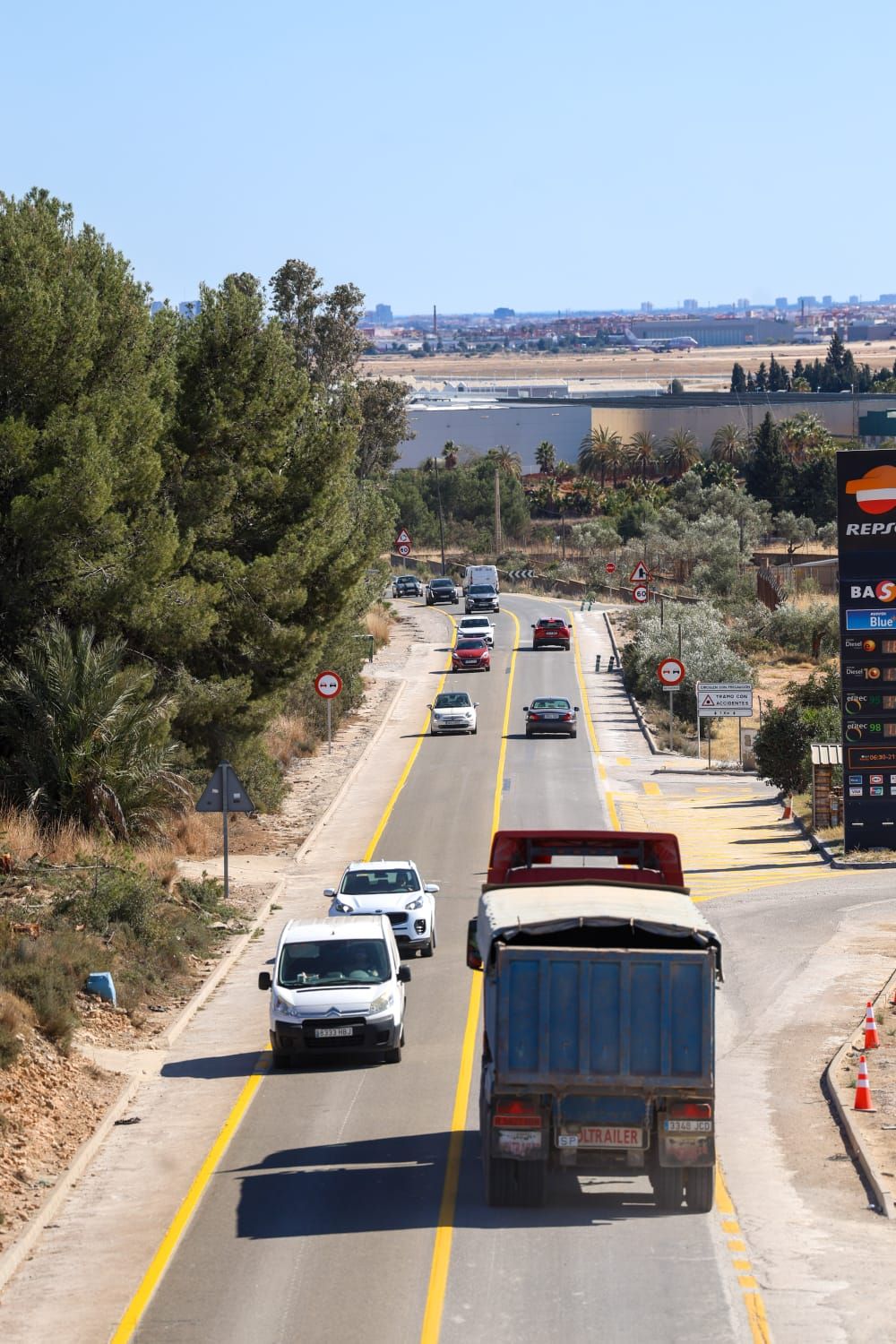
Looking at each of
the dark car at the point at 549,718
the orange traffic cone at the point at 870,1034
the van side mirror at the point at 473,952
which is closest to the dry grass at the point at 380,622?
the dark car at the point at 549,718

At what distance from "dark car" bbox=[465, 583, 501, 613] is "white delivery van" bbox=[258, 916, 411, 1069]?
65698 mm

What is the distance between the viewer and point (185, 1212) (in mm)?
14602

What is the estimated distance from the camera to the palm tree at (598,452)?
14388 cm

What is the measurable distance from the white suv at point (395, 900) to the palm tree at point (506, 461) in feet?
358

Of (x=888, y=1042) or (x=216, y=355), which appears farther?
(x=216, y=355)

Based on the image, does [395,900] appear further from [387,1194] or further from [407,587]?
[407,587]

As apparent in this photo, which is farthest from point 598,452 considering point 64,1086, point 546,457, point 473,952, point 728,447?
point 473,952

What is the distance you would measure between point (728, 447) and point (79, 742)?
116825mm

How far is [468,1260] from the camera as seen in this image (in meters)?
13.0

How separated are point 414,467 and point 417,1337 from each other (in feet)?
463

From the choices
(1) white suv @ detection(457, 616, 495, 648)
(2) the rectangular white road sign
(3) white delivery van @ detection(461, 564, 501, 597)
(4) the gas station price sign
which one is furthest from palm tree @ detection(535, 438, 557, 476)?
(4) the gas station price sign

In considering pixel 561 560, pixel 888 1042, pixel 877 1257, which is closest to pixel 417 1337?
pixel 877 1257

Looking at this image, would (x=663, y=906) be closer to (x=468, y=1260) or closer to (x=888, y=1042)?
(x=468, y=1260)

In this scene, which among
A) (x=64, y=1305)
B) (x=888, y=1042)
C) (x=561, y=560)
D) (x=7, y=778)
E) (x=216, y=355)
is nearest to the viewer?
(x=64, y=1305)
